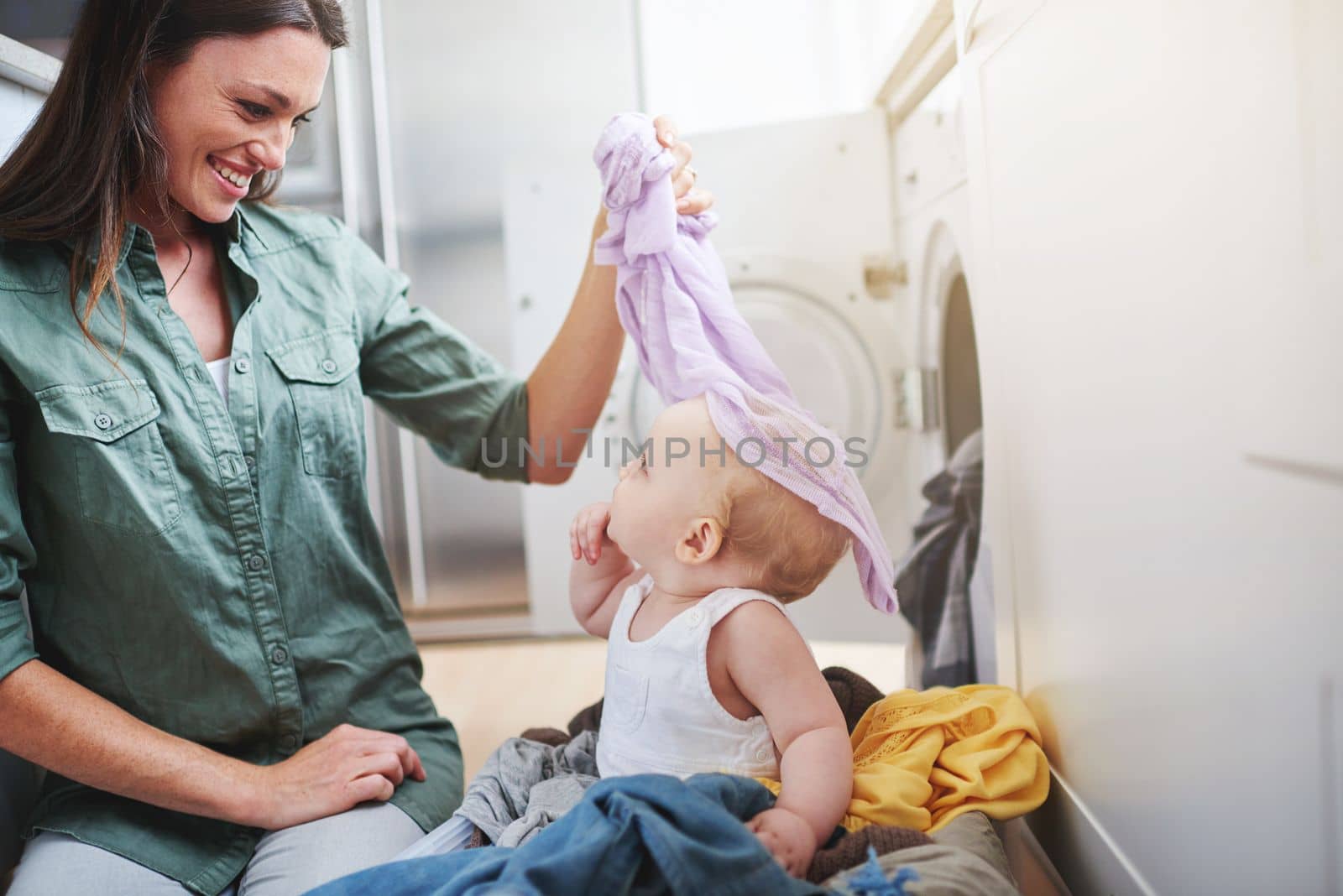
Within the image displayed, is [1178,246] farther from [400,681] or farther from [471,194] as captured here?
[471,194]

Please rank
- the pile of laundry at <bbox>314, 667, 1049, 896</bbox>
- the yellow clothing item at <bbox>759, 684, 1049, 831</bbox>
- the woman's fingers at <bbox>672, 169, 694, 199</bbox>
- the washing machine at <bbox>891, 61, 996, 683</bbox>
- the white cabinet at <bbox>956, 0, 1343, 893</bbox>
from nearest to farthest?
the white cabinet at <bbox>956, 0, 1343, 893</bbox>, the pile of laundry at <bbox>314, 667, 1049, 896</bbox>, the yellow clothing item at <bbox>759, 684, 1049, 831</bbox>, the woman's fingers at <bbox>672, 169, 694, 199</bbox>, the washing machine at <bbox>891, 61, 996, 683</bbox>

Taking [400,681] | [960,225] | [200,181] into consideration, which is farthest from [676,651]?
[960,225]

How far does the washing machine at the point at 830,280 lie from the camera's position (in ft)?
6.72

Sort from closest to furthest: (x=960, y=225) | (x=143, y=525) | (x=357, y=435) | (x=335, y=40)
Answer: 1. (x=143, y=525)
2. (x=335, y=40)
3. (x=357, y=435)
4. (x=960, y=225)

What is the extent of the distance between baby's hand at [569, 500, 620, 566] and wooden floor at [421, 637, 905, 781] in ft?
2.97

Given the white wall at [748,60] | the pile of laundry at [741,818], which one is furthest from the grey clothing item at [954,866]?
the white wall at [748,60]

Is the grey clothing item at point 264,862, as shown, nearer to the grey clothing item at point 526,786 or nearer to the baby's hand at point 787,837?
the grey clothing item at point 526,786

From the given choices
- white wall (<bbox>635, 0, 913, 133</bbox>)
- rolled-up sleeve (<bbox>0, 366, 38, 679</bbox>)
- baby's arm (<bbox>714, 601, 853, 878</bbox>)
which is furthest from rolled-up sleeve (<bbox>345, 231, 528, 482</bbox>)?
white wall (<bbox>635, 0, 913, 133</bbox>)

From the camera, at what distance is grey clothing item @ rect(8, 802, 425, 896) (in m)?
0.95

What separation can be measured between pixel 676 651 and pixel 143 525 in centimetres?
56

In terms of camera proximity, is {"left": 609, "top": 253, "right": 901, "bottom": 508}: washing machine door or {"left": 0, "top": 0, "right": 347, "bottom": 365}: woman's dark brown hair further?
{"left": 609, "top": 253, "right": 901, "bottom": 508}: washing machine door

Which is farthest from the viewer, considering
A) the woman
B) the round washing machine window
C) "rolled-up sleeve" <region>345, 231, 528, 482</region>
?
the round washing machine window

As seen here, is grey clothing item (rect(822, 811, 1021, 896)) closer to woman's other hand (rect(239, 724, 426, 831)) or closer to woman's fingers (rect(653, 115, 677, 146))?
woman's other hand (rect(239, 724, 426, 831))

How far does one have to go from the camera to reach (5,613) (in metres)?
0.95
